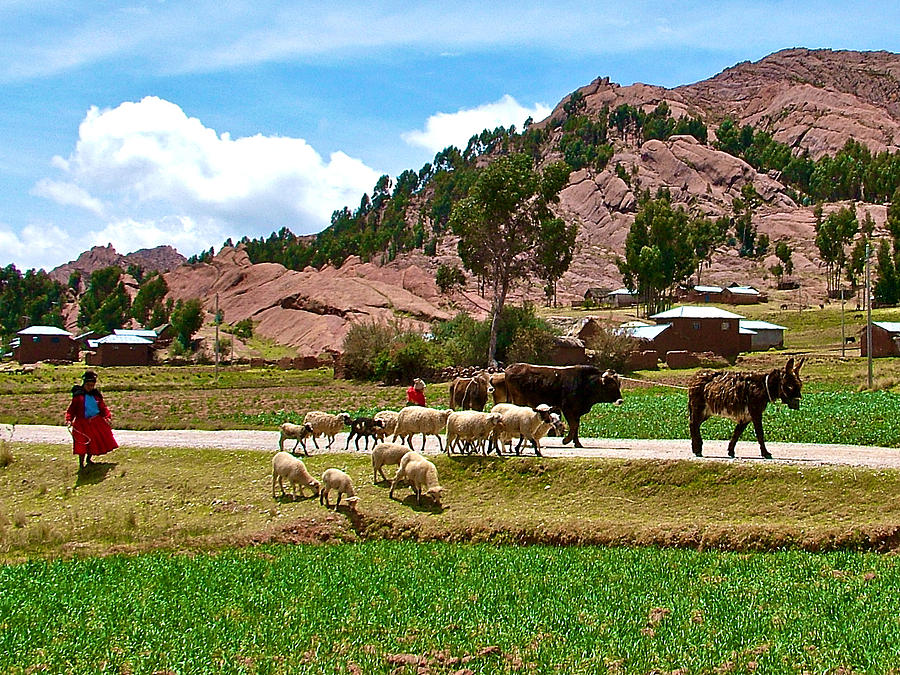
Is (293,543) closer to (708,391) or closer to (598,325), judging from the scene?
(708,391)

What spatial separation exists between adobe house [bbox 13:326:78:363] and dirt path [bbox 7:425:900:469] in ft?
261

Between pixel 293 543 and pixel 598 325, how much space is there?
51.9 m

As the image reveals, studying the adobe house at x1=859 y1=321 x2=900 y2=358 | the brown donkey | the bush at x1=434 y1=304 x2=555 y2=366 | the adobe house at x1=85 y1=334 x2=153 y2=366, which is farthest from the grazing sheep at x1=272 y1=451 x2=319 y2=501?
the adobe house at x1=85 y1=334 x2=153 y2=366

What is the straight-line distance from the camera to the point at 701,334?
6969 cm

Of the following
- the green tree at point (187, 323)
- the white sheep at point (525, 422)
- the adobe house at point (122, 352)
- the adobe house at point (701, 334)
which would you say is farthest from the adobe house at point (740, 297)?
the white sheep at point (525, 422)

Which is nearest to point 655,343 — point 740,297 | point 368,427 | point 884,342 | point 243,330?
point 884,342

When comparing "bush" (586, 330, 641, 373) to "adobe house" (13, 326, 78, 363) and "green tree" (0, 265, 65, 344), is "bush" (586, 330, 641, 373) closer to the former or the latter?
"adobe house" (13, 326, 78, 363)

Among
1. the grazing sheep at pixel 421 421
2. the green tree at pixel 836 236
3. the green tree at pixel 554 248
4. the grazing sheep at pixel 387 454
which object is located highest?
the green tree at pixel 836 236

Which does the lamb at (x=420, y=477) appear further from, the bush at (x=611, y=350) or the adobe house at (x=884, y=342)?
the adobe house at (x=884, y=342)

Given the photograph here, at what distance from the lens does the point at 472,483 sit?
52.3ft

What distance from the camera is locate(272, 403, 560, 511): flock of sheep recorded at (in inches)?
595

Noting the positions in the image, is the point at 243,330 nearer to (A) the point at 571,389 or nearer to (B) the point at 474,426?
(A) the point at 571,389

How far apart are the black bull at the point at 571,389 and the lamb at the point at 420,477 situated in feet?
18.6

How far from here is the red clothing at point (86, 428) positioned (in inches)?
782
